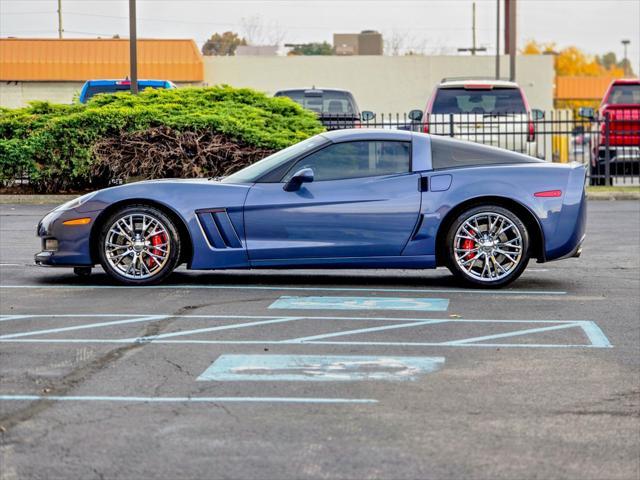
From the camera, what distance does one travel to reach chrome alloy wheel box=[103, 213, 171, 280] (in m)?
10.5

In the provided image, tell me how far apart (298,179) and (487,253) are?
168 centimetres

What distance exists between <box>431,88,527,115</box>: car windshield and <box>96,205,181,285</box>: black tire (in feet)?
42.8

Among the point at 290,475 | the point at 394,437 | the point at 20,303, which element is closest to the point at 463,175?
the point at 20,303

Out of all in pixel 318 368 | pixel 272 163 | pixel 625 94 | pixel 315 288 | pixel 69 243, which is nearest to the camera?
pixel 318 368

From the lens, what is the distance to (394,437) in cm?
559

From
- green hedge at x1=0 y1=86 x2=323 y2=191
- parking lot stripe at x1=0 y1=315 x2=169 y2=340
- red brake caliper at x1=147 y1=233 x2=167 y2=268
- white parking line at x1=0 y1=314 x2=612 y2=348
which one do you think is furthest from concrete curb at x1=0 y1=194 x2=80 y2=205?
parking lot stripe at x1=0 y1=315 x2=169 y2=340

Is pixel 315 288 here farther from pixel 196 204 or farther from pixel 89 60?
pixel 89 60

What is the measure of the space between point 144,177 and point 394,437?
1491 cm

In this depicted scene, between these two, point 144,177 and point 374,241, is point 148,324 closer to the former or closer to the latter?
point 374,241

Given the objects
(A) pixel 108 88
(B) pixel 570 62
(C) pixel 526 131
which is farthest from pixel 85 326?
(B) pixel 570 62

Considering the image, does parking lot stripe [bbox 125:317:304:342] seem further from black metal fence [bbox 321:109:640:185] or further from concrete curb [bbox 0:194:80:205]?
black metal fence [bbox 321:109:640:185]

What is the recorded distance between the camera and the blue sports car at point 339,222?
10406mm

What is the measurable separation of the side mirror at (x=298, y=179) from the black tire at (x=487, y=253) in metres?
1.25

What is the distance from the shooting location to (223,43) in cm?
10200
